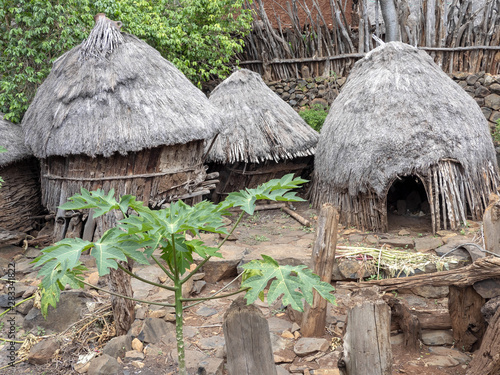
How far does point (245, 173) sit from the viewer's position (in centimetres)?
904

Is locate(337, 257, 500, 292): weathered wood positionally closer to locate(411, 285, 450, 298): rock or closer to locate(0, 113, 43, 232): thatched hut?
locate(411, 285, 450, 298): rock

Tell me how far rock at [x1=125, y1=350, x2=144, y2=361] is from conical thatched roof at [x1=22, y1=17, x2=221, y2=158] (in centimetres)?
330

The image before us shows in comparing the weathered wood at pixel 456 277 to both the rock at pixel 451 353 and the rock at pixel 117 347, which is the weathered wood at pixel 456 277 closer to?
the rock at pixel 451 353

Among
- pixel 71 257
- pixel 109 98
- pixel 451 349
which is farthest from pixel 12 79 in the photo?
pixel 451 349

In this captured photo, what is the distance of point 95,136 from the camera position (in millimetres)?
6379

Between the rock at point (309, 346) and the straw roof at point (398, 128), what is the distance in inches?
138

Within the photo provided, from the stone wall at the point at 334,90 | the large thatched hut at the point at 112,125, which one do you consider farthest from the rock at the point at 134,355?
the stone wall at the point at 334,90

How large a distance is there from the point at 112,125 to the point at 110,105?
1.20 ft

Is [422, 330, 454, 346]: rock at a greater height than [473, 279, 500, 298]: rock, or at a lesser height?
lesser

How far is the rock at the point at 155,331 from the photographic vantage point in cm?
396

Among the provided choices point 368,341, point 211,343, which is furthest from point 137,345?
point 368,341

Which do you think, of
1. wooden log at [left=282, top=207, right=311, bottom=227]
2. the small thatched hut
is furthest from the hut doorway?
the small thatched hut

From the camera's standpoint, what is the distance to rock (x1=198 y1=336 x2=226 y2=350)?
397 cm

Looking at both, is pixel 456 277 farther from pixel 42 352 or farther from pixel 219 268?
pixel 42 352
